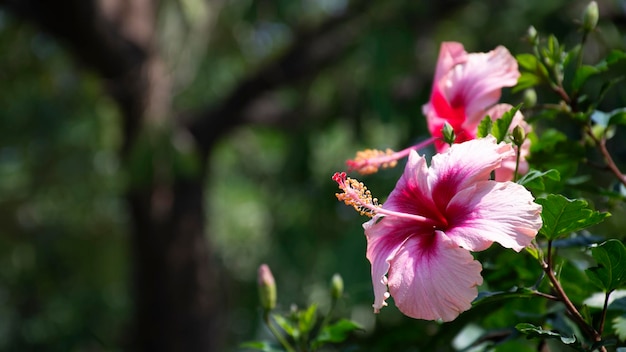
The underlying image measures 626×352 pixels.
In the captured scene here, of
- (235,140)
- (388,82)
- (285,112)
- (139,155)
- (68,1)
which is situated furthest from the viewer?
(235,140)

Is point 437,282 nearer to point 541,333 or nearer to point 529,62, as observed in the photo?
point 541,333

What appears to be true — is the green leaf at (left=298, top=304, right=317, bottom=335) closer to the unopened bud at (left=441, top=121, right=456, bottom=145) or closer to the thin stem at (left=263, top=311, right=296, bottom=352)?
the thin stem at (left=263, top=311, right=296, bottom=352)

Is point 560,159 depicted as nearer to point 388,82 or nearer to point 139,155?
point 388,82

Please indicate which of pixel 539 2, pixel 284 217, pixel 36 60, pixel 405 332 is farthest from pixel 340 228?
pixel 405 332

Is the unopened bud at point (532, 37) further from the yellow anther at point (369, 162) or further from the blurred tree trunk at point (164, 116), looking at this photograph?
the blurred tree trunk at point (164, 116)

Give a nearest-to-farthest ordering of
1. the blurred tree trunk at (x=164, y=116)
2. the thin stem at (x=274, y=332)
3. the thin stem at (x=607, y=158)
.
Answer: the thin stem at (x=607, y=158)
the thin stem at (x=274, y=332)
the blurred tree trunk at (x=164, y=116)

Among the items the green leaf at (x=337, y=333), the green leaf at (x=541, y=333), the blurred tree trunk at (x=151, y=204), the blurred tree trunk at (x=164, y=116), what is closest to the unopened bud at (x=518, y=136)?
the green leaf at (x=541, y=333)

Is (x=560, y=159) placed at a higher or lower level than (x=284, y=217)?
higher
